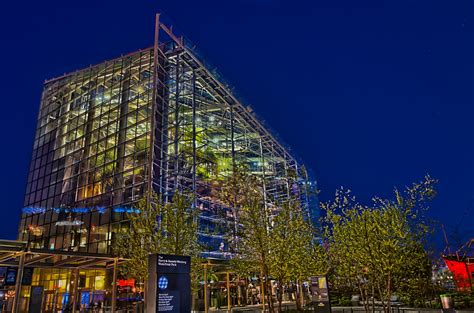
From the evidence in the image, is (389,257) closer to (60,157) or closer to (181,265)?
(181,265)

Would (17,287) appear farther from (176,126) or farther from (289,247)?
(176,126)

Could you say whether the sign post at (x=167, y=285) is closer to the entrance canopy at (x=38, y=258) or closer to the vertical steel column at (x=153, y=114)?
the entrance canopy at (x=38, y=258)

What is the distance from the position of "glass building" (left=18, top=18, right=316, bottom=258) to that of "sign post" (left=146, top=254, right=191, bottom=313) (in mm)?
21894

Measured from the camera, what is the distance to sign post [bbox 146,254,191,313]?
13688 mm

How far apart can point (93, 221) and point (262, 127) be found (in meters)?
27.5

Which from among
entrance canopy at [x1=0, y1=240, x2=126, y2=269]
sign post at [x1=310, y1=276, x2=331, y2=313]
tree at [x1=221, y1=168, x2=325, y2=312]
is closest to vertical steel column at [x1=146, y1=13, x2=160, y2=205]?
entrance canopy at [x1=0, y1=240, x2=126, y2=269]

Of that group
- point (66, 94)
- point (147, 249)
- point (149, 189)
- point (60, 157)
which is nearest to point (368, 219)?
point (147, 249)

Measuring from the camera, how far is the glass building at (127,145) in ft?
134

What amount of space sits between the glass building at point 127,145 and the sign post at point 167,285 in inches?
862

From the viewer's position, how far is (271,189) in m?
64.1

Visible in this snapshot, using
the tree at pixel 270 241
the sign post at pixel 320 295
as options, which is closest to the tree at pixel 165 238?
the tree at pixel 270 241

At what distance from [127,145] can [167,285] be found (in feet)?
101

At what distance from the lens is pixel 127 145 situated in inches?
1692

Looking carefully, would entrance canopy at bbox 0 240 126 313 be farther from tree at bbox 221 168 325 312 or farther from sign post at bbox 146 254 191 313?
sign post at bbox 146 254 191 313
